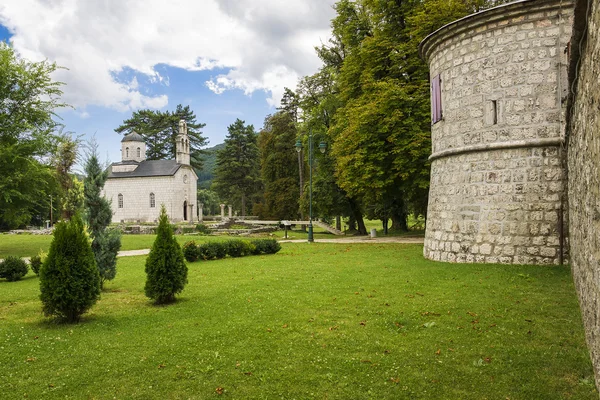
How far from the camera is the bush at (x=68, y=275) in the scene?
640 cm

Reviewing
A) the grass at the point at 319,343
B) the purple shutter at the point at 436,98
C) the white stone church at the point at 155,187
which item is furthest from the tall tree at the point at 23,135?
the white stone church at the point at 155,187

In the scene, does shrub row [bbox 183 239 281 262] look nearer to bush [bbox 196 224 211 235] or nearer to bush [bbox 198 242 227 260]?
bush [bbox 198 242 227 260]

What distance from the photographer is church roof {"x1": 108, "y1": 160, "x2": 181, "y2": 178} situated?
165 feet

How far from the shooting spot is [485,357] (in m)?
4.82

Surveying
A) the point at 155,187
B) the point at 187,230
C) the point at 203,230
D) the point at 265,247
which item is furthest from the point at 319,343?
the point at 155,187

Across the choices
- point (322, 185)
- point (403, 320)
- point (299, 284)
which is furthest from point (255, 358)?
point (322, 185)

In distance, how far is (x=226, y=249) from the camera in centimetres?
1625

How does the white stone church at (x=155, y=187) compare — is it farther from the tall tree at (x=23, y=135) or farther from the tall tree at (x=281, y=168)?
the tall tree at (x=23, y=135)

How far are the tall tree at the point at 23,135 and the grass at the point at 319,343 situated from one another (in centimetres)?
1165

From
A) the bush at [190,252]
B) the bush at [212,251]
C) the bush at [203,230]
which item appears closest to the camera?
the bush at [190,252]

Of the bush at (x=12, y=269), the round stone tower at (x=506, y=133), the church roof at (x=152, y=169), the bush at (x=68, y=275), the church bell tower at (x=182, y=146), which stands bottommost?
the bush at (x=12, y=269)

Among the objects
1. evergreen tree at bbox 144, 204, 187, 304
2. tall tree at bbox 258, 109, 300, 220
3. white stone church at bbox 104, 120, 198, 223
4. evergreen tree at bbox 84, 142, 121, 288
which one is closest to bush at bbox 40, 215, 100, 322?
evergreen tree at bbox 144, 204, 187, 304

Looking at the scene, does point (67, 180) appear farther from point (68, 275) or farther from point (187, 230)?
point (68, 275)

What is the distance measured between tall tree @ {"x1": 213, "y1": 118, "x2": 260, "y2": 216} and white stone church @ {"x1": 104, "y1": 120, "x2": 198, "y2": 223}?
12.9 ft
